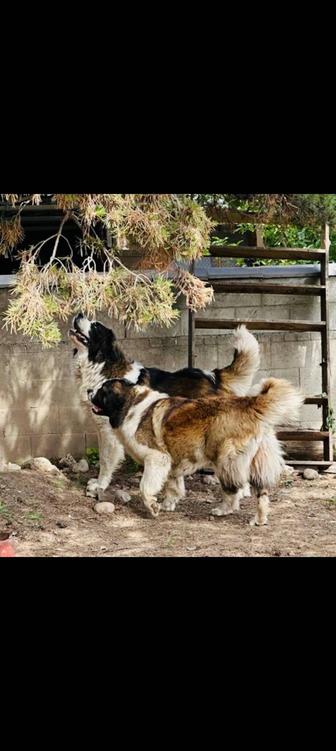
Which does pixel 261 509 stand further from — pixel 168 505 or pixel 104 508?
pixel 104 508

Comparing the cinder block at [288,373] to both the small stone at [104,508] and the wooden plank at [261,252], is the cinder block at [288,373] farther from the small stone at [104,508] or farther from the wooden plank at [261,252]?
the small stone at [104,508]

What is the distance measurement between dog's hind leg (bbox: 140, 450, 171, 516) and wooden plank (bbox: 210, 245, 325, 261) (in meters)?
1.94

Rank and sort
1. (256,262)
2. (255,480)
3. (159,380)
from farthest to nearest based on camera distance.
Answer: (256,262) → (159,380) → (255,480)

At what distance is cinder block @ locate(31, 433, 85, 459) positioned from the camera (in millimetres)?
6273

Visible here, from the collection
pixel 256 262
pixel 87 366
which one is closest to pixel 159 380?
pixel 87 366

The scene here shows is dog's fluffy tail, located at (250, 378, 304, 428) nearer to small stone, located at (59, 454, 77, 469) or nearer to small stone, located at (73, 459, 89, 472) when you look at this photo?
small stone, located at (73, 459, 89, 472)

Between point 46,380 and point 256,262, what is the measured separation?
8.61 feet

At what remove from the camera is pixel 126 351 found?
629cm

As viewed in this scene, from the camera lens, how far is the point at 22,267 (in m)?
4.85

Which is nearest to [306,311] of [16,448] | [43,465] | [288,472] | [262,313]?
[262,313]

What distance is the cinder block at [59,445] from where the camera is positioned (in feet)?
20.6

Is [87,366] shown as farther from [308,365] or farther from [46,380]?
[308,365]

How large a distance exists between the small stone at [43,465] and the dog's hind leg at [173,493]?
1.02 metres

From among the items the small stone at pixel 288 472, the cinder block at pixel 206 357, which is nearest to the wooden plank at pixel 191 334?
the cinder block at pixel 206 357
